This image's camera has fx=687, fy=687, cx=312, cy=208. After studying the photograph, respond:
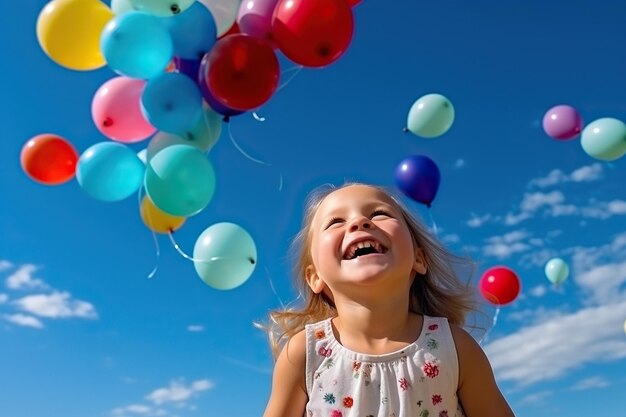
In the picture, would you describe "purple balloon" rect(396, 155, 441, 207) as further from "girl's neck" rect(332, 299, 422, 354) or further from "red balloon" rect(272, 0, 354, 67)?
"girl's neck" rect(332, 299, 422, 354)

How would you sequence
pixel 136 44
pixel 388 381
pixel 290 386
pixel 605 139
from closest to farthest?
pixel 388 381
pixel 290 386
pixel 136 44
pixel 605 139

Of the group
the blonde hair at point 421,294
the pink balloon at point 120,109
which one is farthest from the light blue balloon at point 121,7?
the blonde hair at point 421,294

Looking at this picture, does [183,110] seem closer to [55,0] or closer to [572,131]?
[55,0]

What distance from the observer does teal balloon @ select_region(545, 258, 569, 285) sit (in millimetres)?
10195

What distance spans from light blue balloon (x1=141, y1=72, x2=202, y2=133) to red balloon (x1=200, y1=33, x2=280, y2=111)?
14cm

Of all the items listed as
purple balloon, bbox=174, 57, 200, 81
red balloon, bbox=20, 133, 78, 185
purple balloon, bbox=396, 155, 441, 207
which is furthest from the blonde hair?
purple balloon, bbox=396, 155, 441, 207

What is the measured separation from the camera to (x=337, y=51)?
480 centimetres

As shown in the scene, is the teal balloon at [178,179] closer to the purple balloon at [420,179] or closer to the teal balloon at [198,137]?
the teal balloon at [198,137]

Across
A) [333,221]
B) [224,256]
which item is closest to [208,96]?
[224,256]

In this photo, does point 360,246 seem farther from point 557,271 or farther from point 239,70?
point 557,271

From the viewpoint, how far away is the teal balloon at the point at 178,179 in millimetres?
4605

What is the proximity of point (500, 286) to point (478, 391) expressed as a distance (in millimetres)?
6506

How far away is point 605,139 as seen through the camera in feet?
27.1

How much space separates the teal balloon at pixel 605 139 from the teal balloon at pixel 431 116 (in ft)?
5.85
